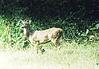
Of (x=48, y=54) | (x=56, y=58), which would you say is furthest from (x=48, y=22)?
(x=56, y=58)

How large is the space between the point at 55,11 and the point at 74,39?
1.22 metres

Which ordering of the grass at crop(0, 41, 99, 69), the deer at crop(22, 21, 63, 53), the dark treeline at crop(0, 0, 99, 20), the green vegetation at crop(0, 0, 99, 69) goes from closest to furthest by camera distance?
the grass at crop(0, 41, 99, 69)
the deer at crop(22, 21, 63, 53)
the green vegetation at crop(0, 0, 99, 69)
the dark treeline at crop(0, 0, 99, 20)

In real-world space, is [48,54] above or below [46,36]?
below

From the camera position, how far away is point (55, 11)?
1406cm

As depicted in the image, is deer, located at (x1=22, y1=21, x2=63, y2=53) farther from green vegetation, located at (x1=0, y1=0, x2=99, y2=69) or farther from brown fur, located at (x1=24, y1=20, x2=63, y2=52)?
green vegetation, located at (x1=0, y1=0, x2=99, y2=69)

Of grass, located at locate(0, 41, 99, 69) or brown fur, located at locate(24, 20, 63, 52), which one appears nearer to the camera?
grass, located at locate(0, 41, 99, 69)

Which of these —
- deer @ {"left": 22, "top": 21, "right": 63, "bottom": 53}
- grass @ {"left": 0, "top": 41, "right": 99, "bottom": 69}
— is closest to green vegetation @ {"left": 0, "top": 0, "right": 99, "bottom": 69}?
grass @ {"left": 0, "top": 41, "right": 99, "bottom": 69}

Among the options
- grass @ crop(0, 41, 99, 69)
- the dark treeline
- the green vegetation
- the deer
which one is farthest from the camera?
the dark treeline

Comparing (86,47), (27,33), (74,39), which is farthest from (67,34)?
(27,33)

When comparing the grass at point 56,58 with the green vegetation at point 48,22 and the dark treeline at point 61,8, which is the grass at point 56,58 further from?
the dark treeline at point 61,8

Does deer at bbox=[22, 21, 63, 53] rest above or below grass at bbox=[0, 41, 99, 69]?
above

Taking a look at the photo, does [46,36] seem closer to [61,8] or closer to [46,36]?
[46,36]

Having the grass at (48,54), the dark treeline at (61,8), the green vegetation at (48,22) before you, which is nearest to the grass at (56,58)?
the grass at (48,54)

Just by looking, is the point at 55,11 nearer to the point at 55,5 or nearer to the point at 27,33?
the point at 55,5
